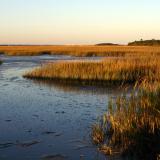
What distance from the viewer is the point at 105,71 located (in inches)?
685

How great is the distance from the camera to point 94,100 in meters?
12.5

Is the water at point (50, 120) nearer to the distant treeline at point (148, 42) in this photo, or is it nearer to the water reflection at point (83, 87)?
the water reflection at point (83, 87)

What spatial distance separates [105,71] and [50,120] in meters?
8.27

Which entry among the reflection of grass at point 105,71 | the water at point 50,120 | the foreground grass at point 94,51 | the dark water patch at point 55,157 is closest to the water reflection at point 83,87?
the water at point 50,120

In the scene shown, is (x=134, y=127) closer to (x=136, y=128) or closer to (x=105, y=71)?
(x=136, y=128)

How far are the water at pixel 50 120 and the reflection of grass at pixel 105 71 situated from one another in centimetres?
176

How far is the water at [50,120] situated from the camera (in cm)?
702

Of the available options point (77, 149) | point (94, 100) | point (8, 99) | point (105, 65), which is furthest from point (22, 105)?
point (105, 65)

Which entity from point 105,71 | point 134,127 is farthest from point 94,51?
point 134,127

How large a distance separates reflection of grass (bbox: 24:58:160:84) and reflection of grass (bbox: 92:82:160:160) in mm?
8770

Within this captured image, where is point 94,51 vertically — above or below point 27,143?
below

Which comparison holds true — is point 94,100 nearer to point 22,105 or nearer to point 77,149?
point 22,105

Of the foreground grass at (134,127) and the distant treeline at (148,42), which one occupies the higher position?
the foreground grass at (134,127)

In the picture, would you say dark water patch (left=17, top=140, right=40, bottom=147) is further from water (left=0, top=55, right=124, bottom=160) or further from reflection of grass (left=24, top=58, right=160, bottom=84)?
reflection of grass (left=24, top=58, right=160, bottom=84)
